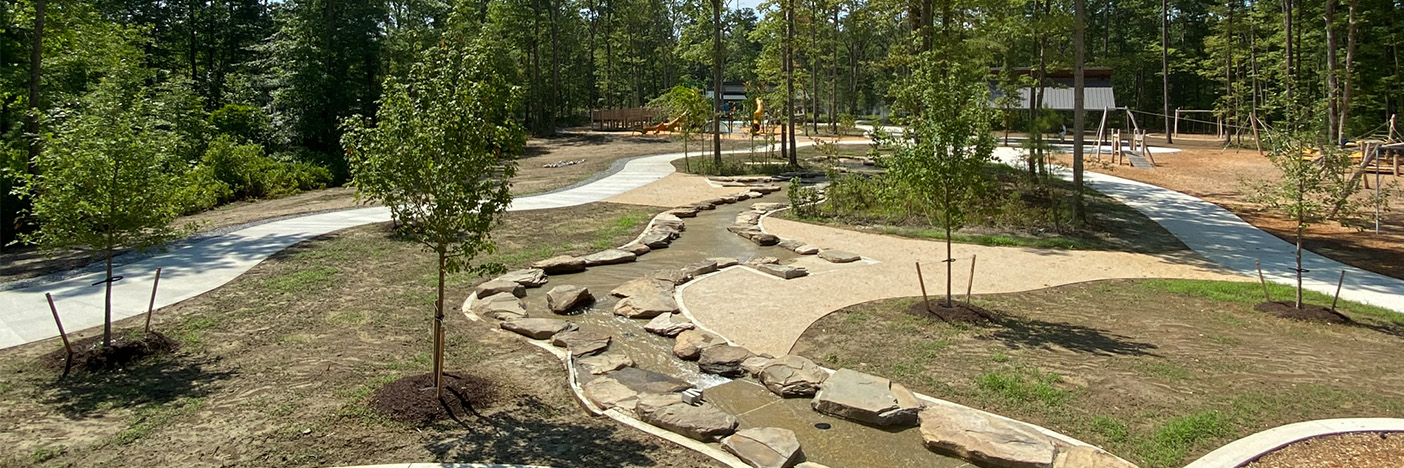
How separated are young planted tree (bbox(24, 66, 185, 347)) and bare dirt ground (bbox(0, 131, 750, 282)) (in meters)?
0.99

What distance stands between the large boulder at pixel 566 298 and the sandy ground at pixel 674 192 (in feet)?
30.1

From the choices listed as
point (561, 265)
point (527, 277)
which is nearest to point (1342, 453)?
point (527, 277)

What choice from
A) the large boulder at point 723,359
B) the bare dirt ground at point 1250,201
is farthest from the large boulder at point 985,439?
the bare dirt ground at point 1250,201

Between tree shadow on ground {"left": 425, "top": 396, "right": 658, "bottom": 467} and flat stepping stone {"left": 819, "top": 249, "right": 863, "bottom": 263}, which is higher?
flat stepping stone {"left": 819, "top": 249, "right": 863, "bottom": 263}

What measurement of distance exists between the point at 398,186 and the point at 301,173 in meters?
20.4

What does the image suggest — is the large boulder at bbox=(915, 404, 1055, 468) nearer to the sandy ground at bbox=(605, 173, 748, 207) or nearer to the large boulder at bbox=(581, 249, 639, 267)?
the large boulder at bbox=(581, 249, 639, 267)

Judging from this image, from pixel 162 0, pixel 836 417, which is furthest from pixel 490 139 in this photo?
pixel 162 0

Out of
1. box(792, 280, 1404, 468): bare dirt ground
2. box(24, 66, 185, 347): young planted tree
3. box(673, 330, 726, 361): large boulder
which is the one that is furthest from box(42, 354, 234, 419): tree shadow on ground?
box(792, 280, 1404, 468): bare dirt ground

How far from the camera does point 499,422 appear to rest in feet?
21.6

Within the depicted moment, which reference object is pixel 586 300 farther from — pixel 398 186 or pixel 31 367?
pixel 31 367

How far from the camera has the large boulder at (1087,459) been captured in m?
5.69

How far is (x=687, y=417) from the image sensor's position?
6605 millimetres

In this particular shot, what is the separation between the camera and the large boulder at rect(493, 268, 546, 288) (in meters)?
11.5

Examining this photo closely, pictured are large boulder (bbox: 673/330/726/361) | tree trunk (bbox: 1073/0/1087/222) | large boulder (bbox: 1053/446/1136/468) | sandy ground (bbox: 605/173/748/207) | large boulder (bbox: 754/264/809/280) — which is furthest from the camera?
sandy ground (bbox: 605/173/748/207)
